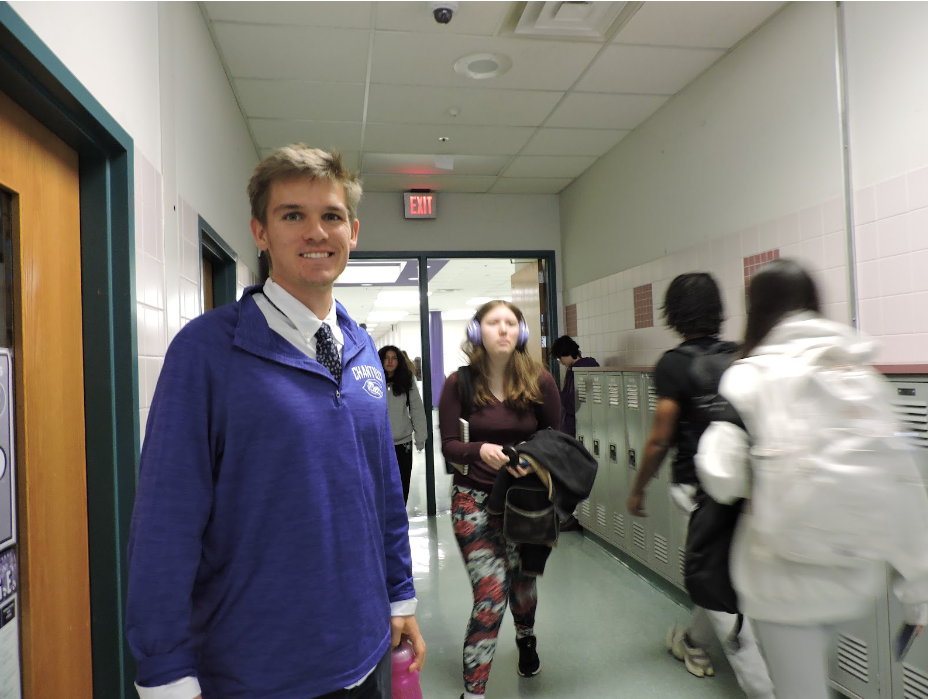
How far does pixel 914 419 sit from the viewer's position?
180 cm

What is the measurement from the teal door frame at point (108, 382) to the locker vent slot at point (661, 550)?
2.62 metres

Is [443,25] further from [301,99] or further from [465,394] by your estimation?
[465,394]

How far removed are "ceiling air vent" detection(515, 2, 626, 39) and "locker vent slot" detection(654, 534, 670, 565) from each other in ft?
8.87

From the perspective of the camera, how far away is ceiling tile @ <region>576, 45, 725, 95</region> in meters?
3.07

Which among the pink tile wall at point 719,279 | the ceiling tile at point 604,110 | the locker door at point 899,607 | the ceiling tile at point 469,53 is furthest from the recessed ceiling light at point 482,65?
the locker door at point 899,607

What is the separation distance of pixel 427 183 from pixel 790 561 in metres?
4.38

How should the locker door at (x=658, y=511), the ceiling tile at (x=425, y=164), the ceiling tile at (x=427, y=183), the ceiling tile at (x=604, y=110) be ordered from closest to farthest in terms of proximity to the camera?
the locker door at (x=658, y=511)
the ceiling tile at (x=604, y=110)
the ceiling tile at (x=425, y=164)
the ceiling tile at (x=427, y=183)

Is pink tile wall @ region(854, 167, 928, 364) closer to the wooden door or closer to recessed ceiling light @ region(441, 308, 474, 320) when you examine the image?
the wooden door

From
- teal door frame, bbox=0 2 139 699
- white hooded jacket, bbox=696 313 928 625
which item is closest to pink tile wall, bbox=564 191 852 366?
white hooded jacket, bbox=696 313 928 625

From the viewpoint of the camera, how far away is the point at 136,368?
159 cm

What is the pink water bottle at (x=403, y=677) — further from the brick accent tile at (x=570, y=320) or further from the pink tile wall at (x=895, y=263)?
the brick accent tile at (x=570, y=320)

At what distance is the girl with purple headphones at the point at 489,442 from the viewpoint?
2.14m

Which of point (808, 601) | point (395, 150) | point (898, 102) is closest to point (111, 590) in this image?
point (808, 601)

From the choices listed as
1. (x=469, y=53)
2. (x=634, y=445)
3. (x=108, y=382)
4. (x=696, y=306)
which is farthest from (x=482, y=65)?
(x=108, y=382)
